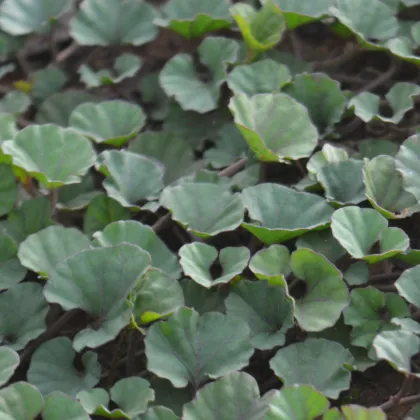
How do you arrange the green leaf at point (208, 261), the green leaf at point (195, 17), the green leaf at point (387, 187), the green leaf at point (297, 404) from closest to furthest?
the green leaf at point (297, 404) < the green leaf at point (208, 261) < the green leaf at point (387, 187) < the green leaf at point (195, 17)

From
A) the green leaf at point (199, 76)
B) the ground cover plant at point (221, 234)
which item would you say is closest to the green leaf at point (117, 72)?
the ground cover plant at point (221, 234)

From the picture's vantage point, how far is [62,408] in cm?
107

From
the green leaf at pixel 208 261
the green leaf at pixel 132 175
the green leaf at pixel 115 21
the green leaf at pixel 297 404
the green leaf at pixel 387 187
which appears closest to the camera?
the green leaf at pixel 297 404

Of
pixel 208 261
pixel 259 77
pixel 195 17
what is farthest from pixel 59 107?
pixel 208 261

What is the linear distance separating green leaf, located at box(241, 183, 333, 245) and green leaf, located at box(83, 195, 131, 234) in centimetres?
28

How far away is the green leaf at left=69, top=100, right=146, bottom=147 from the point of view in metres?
1.62

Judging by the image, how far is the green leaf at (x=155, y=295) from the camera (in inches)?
47.8

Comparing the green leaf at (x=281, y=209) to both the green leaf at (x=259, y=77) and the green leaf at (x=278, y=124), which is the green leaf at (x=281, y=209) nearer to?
the green leaf at (x=278, y=124)

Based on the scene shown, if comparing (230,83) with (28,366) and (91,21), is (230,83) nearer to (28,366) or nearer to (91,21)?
(91,21)

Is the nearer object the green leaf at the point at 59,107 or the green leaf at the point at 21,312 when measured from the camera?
the green leaf at the point at 21,312

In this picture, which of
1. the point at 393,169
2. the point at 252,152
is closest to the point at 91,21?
the point at 252,152

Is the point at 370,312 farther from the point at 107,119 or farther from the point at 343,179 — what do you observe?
the point at 107,119

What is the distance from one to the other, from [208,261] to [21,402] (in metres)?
0.41

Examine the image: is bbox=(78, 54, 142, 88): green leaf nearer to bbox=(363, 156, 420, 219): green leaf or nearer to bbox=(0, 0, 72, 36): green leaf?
bbox=(0, 0, 72, 36): green leaf
